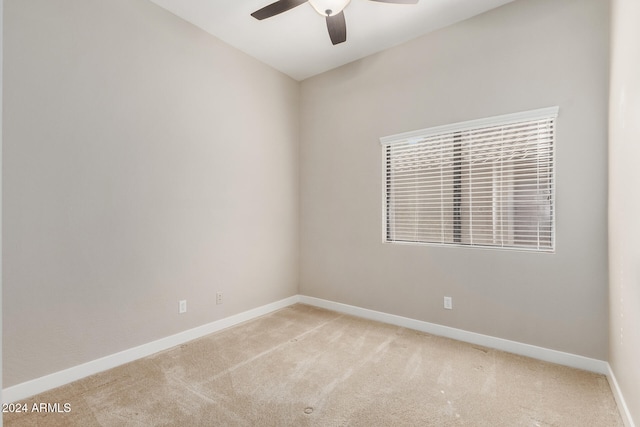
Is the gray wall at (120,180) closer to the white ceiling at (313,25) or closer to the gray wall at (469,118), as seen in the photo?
the white ceiling at (313,25)

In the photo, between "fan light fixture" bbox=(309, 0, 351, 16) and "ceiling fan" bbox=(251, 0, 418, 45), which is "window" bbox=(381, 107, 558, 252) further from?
"fan light fixture" bbox=(309, 0, 351, 16)

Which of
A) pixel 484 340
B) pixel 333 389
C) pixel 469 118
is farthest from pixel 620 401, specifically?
pixel 469 118

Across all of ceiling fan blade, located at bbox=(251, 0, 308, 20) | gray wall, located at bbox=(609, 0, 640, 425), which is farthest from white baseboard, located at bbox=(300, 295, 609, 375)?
ceiling fan blade, located at bbox=(251, 0, 308, 20)

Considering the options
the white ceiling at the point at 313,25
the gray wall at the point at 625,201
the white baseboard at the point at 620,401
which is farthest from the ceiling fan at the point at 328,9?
the white baseboard at the point at 620,401

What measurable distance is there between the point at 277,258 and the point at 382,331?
4.92 ft

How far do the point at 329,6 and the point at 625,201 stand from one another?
237cm

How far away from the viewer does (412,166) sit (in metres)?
3.62

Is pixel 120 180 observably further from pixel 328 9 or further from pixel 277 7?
pixel 328 9

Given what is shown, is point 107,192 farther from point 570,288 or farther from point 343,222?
point 570,288

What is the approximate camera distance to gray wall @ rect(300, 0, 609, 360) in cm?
269

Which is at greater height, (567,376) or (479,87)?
(479,87)

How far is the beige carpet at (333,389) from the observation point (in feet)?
7.00

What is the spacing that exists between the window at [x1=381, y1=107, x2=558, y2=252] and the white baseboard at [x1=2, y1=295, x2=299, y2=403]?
6.28 feet

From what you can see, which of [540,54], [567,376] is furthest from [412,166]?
[567,376]
